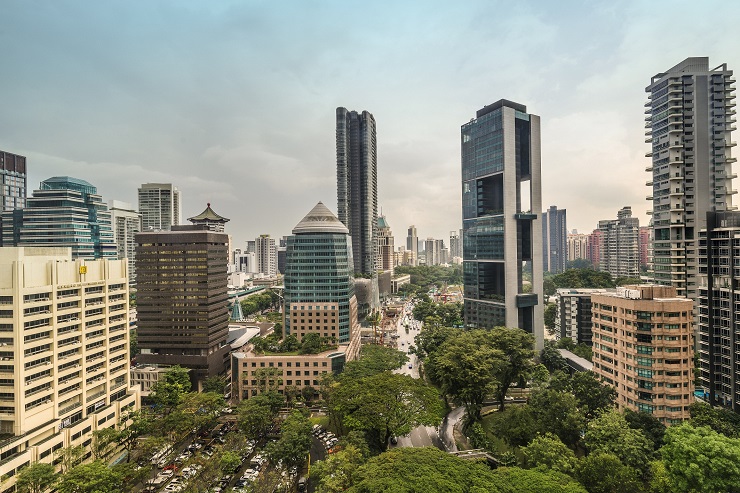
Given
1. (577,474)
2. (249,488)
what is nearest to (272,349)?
(249,488)

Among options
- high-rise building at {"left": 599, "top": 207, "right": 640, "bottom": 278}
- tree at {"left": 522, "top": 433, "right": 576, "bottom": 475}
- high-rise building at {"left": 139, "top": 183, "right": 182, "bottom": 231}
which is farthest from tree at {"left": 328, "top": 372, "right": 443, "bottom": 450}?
high-rise building at {"left": 139, "top": 183, "right": 182, "bottom": 231}

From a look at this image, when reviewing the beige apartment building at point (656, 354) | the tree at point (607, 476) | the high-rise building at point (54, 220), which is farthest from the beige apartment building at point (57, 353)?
the high-rise building at point (54, 220)

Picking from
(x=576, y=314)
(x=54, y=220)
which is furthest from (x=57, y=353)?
(x=576, y=314)

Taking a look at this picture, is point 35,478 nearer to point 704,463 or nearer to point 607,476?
point 607,476

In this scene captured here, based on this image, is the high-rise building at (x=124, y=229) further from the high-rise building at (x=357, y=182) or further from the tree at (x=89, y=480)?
the tree at (x=89, y=480)

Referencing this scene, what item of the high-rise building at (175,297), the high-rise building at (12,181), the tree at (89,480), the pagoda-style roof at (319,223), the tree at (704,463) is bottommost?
the tree at (89,480)

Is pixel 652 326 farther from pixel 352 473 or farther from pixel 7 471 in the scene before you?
pixel 7 471
